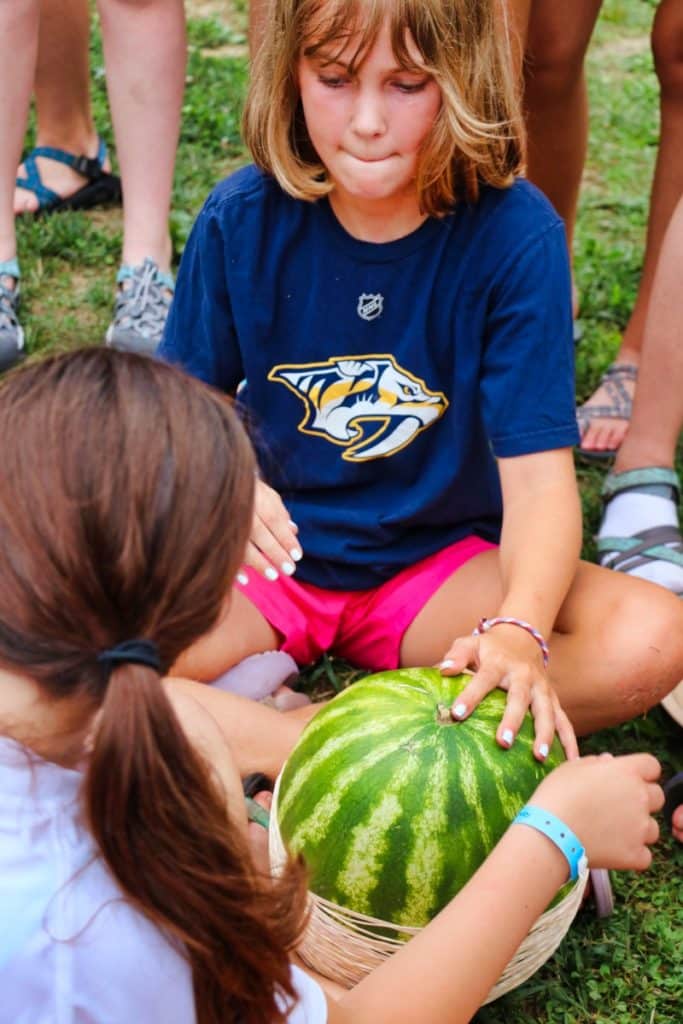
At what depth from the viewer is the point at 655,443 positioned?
10.9ft

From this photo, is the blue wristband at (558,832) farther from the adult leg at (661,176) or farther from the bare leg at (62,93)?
the bare leg at (62,93)

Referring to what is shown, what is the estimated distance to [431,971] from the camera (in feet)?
5.78

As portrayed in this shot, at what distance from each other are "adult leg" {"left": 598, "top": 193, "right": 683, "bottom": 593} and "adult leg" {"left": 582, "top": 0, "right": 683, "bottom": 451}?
1.04 ft

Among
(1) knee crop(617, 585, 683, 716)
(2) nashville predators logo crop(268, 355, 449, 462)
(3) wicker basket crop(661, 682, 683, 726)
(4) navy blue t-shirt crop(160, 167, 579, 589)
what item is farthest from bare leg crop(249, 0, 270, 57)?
(3) wicker basket crop(661, 682, 683, 726)

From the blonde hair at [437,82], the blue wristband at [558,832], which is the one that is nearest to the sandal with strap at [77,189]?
the blonde hair at [437,82]

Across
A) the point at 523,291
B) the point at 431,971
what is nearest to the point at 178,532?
the point at 431,971

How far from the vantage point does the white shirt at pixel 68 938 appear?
1467 millimetres

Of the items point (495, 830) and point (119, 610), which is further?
point (495, 830)

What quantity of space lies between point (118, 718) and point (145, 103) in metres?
2.84

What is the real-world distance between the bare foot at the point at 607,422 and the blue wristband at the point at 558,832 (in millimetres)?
1963

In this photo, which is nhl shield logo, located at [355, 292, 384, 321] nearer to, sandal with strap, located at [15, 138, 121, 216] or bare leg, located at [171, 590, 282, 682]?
bare leg, located at [171, 590, 282, 682]

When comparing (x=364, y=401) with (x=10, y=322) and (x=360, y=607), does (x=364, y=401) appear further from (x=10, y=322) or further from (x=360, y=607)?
(x=10, y=322)

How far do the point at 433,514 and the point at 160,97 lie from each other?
1.80 meters

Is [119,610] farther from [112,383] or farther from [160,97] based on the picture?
[160,97]
